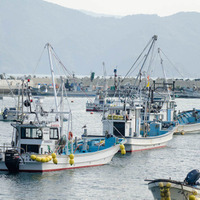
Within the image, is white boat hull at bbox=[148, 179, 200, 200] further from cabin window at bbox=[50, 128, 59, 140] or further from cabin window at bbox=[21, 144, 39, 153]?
cabin window at bbox=[50, 128, 59, 140]

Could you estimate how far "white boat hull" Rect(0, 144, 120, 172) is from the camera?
39.7 metres

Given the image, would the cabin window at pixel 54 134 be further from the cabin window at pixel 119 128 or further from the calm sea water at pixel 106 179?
the cabin window at pixel 119 128

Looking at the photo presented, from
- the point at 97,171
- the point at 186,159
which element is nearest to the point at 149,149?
the point at 186,159

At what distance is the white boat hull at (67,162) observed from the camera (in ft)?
130

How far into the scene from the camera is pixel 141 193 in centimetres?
3606

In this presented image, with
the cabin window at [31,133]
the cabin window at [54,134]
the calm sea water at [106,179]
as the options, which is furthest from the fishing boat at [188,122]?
the cabin window at [31,133]

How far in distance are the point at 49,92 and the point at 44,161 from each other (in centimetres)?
14003

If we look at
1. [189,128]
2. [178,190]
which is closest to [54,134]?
[178,190]

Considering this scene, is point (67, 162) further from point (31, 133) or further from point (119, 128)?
point (119, 128)

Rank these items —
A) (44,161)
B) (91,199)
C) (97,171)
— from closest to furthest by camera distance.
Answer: (91,199) < (44,161) < (97,171)

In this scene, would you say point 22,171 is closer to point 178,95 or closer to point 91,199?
point 91,199

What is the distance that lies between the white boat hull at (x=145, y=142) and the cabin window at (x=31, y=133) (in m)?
12.0

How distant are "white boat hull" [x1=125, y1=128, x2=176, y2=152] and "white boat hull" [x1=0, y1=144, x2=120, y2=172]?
613 cm

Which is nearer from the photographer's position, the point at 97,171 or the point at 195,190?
the point at 195,190
